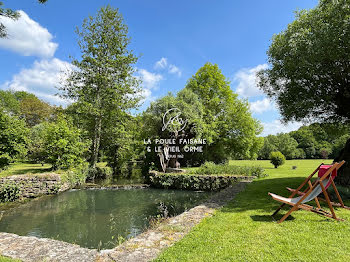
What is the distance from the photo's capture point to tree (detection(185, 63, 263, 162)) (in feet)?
71.5

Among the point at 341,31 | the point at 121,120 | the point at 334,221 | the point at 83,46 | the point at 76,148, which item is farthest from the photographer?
the point at 121,120

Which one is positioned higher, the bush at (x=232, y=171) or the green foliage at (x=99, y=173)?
the bush at (x=232, y=171)

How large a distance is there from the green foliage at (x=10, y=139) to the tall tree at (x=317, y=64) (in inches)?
646

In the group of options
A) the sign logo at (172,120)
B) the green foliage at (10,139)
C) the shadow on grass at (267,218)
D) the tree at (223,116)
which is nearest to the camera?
the shadow on grass at (267,218)

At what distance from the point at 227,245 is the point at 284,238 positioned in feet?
3.72

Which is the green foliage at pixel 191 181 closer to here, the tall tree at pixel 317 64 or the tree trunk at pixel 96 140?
the tall tree at pixel 317 64

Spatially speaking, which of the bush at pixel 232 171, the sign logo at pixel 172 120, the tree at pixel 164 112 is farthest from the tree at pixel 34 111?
the bush at pixel 232 171

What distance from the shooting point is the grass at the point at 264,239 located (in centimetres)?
305

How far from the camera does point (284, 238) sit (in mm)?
3635

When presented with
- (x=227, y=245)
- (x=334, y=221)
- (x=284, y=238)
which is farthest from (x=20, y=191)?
(x=334, y=221)

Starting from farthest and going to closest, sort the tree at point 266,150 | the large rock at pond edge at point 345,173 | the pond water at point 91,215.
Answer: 1. the tree at point 266,150
2. the large rock at pond edge at point 345,173
3. the pond water at point 91,215

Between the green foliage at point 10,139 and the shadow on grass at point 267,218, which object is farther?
the green foliage at point 10,139

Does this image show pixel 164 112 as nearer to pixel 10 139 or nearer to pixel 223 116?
pixel 223 116

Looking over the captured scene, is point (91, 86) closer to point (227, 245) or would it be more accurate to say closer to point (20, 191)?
point (20, 191)
